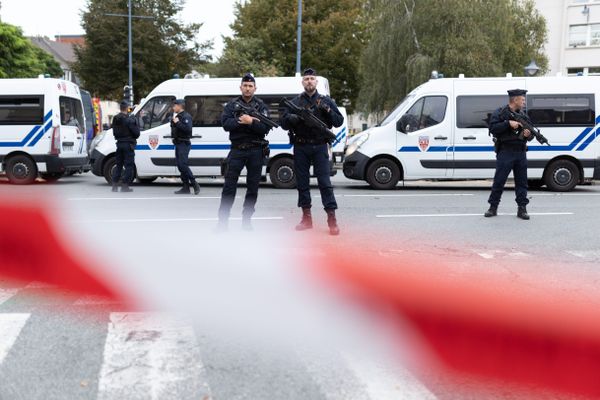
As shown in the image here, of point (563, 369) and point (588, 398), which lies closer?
point (588, 398)

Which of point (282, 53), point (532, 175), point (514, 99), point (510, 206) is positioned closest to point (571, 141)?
point (532, 175)

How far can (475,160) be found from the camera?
45.9 feet

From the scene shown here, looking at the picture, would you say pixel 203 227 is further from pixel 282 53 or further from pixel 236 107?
pixel 282 53

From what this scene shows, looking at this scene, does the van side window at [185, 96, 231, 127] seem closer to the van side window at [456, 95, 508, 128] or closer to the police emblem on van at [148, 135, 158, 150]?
the police emblem on van at [148, 135, 158, 150]

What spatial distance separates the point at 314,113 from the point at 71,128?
9.85 metres

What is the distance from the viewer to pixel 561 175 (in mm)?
14008

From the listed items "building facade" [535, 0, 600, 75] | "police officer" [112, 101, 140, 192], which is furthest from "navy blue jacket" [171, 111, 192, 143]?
"building facade" [535, 0, 600, 75]

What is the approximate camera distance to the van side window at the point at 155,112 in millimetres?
14445

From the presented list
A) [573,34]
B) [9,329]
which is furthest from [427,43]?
[9,329]

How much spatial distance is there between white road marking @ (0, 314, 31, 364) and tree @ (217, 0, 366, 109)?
115 feet

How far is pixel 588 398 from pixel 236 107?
17.5ft

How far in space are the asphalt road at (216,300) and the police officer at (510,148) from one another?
0.32 metres

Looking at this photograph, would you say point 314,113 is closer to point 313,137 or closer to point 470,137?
point 313,137

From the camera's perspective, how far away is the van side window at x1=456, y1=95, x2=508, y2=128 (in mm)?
13984
